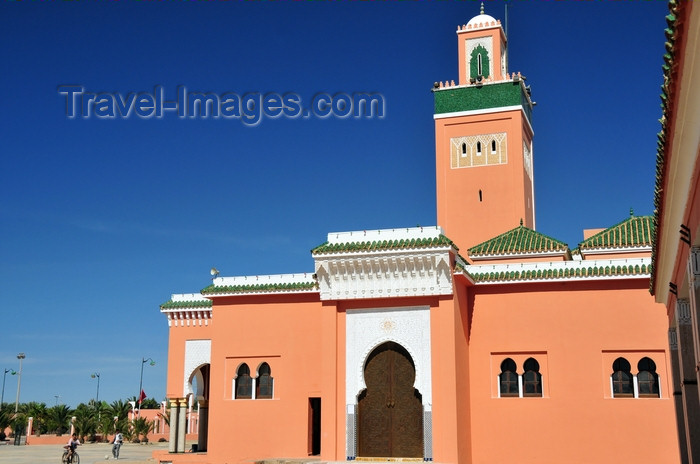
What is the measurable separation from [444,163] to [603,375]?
10.8m

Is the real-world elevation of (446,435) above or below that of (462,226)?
below

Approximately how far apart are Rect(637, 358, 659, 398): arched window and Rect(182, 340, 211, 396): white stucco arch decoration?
10807 mm

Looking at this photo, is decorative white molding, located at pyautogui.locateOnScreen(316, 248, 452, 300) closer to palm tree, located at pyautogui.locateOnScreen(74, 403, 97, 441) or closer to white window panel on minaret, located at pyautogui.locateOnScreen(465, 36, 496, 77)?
white window panel on minaret, located at pyautogui.locateOnScreen(465, 36, 496, 77)

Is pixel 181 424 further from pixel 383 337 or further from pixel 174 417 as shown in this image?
pixel 383 337

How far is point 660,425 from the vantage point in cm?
1573

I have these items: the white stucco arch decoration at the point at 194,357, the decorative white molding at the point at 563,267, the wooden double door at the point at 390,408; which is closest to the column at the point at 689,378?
the decorative white molding at the point at 563,267

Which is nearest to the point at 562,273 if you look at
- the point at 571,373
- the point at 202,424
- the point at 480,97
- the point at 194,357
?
the point at 571,373

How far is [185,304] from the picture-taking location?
2083 centimetres

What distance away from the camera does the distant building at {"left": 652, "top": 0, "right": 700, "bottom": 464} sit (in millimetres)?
5617

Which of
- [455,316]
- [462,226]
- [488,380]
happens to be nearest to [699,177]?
[455,316]

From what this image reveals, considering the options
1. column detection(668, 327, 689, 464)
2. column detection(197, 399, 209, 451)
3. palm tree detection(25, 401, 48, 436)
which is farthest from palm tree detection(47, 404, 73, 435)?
column detection(668, 327, 689, 464)

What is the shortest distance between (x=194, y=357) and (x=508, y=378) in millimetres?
8482

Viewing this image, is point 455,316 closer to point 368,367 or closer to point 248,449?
point 368,367

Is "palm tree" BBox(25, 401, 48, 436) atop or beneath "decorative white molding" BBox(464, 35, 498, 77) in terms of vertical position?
beneath
